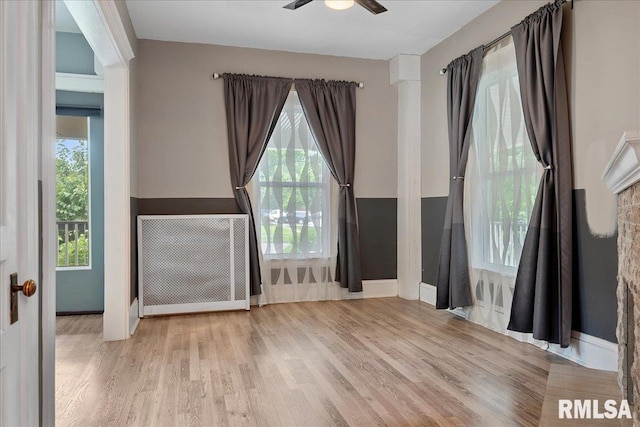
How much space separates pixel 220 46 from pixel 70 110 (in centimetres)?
159

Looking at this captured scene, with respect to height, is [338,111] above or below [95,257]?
above

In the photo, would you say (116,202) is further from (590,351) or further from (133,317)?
(590,351)

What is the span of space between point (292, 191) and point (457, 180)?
5.55ft

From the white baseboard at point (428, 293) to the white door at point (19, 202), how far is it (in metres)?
3.83

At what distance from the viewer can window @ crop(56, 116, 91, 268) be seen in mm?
4223

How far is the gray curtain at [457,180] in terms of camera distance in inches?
151

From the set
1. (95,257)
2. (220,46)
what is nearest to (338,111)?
(220,46)

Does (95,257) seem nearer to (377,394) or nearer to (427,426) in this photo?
(377,394)

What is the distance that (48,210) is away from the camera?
1.50m

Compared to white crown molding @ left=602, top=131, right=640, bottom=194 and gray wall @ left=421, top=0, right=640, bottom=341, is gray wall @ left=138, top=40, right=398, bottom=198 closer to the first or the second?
gray wall @ left=421, top=0, right=640, bottom=341

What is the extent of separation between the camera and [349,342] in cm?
331

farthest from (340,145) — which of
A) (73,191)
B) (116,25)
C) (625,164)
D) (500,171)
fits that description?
(625,164)

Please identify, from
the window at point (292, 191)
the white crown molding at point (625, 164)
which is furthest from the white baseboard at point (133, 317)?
the white crown molding at point (625, 164)

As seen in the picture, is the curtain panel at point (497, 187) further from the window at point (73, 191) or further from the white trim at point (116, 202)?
the window at point (73, 191)
